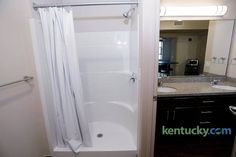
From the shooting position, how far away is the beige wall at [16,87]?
1.33 meters

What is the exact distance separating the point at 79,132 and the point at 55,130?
297 millimetres

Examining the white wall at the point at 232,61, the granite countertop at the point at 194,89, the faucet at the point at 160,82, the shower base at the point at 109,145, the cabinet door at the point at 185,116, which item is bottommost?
the shower base at the point at 109,145

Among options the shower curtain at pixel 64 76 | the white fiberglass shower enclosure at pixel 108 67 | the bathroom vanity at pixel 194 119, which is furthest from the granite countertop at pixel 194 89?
the shower curtain at pixel 64 76

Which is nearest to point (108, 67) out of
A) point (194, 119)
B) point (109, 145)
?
point (109, 145)

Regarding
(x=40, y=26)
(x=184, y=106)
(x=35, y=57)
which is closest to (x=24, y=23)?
(x=40, y=26)

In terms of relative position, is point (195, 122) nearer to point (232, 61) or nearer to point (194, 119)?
point (194, 119)

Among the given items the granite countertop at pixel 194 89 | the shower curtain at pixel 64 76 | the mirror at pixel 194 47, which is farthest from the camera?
the mirror at pixel 194 47

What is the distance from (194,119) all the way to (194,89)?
0.42 metres

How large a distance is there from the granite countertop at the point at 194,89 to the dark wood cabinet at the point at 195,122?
0.05m

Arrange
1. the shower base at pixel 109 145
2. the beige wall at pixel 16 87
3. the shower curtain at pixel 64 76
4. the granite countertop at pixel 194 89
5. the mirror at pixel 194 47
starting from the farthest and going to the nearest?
the mirror at pixel 194 47 < the granite countertop at pixel 194 89 < the shower base at pixel 109 145 < the shower curtain at pixel 64 76 < the beige wall at pixel 16 87

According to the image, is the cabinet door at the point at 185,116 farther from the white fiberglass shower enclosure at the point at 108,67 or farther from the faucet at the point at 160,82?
the white fiberglass shower enclosure at the point at 108,67

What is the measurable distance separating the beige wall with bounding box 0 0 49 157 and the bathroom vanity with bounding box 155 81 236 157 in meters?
1.58

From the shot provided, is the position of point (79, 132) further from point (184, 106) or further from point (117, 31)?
point (117, 31)

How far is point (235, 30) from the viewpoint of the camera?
2.18m
